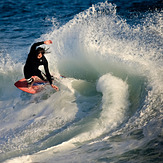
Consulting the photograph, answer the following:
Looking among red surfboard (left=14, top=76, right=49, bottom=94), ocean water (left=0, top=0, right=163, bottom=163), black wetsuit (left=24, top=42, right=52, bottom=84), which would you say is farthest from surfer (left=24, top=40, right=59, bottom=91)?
ocean water (left=0, top=0, right=163, bottom=163)

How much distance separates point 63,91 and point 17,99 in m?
1.45

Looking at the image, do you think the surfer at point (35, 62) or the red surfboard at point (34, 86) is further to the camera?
the red surfboard at point (34, 86)

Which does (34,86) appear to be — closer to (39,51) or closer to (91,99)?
(39,51)

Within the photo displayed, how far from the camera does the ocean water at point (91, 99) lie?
320cm

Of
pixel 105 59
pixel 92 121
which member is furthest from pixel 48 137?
pixel 105 59

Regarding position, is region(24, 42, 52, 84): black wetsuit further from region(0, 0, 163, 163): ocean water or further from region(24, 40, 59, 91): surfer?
region(0, 0, 163, 163): ocean water

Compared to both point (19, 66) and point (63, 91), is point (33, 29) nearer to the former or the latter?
point (19, 66)

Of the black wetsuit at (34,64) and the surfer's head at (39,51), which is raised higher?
the surfer's head at (39,51)

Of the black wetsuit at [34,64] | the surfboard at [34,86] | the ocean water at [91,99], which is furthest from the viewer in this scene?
the surfboard at [34,86]

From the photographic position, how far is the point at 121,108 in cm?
439

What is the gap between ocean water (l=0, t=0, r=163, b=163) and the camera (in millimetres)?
3199

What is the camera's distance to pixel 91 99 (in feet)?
17.3

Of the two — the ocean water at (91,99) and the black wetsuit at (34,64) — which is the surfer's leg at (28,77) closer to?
the black wetsuit at (34,64)

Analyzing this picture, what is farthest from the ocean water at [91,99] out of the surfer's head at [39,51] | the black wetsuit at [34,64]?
the surfer's head at [39,51]
